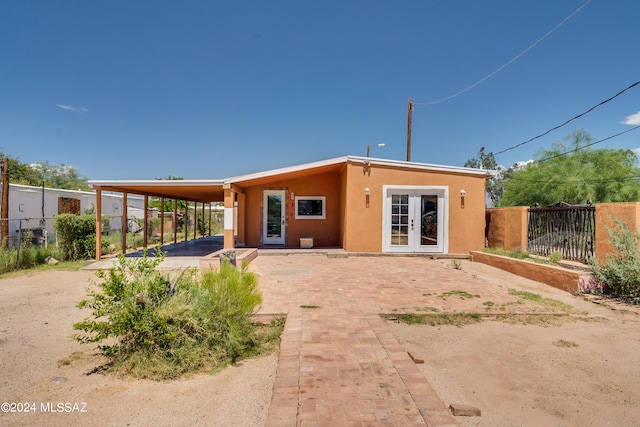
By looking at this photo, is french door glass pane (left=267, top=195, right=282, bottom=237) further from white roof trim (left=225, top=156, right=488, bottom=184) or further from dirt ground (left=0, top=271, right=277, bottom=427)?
dirt ground (left=0, top=271, right=277, bottom=427)

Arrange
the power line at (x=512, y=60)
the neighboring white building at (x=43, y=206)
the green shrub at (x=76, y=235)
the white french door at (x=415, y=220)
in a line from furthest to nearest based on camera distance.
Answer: the neighboring white building at (x=43, y=206)
the white french door at (x=415, y=220)
the green shrub at (x=76, y=235)
the power line at (x=512, y=60)

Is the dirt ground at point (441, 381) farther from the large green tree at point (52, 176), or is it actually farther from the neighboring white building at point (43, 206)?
the large green tree at point (52, 176)

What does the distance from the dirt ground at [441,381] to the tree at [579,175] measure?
77.6ft

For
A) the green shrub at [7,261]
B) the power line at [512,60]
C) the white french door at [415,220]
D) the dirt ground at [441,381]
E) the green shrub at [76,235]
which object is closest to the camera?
the dirt ground at [441,381]

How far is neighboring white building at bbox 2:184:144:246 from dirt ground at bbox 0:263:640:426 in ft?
32.8

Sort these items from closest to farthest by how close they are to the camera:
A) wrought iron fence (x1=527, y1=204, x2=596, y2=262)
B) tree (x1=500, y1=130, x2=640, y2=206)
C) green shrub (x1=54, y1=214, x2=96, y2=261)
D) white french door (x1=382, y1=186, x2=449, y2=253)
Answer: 1. wrought iron fence (x1=527, y1=204, x2=596, y2=262)
2. green shrub (x1=54, y1=214, x2=96, y2=261)
3. white french door (x1=382, y1=186, x2=449, y2=253)
4. tree (x1=500, y1=130, x2=640, y2=206)

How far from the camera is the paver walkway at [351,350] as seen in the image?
2.32 m

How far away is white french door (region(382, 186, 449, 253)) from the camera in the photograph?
1116 centimetres

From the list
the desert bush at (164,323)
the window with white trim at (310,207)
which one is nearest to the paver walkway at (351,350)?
the desert bush at (164,323)

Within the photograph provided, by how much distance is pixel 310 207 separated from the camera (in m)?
13.0

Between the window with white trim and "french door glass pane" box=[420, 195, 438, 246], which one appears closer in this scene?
"french door glass pane" box=[420, 195, 438, 246]

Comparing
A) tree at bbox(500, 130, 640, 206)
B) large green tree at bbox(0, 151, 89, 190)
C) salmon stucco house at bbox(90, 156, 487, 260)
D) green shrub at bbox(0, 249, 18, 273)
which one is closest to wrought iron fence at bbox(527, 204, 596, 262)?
salmon stucco house at bbox(90, 156, 487, 260)

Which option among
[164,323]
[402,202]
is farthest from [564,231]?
[164,323]

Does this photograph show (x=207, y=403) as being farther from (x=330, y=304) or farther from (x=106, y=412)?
(x=330, y=304)
